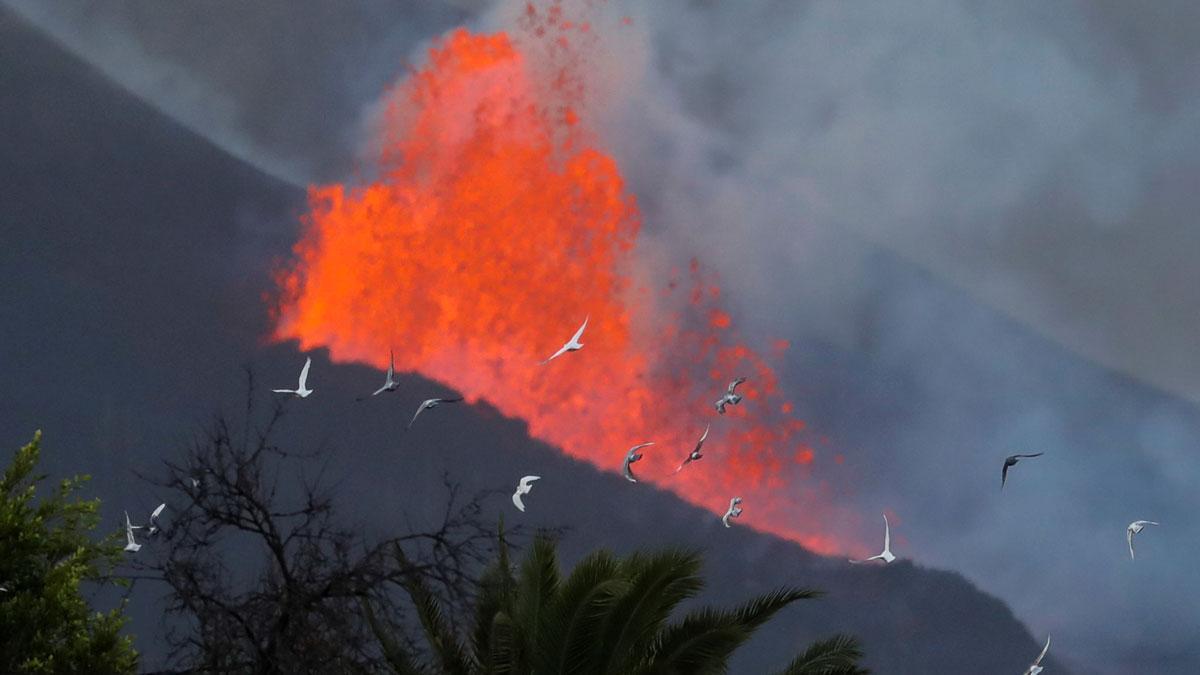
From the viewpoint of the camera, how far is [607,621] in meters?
15.7

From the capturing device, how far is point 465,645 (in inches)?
705

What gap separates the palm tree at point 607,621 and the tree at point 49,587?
435 centimetres

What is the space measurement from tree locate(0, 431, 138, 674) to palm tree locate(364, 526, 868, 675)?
435cm

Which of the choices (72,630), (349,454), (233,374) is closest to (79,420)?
(233,374)

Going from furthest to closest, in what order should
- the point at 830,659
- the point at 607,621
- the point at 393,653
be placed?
the point at 830,659 → the point at 393,653 → the point at 607,621

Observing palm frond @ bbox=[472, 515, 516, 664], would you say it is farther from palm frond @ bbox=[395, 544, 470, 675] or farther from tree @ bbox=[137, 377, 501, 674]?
tree @ bbox=[137, 377, 501, 674]

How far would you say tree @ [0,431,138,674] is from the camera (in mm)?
17812

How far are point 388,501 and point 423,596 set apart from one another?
150 m

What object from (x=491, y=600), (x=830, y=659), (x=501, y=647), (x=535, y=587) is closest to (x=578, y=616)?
(x=535, y=587)

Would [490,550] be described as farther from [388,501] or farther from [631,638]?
[388,501]

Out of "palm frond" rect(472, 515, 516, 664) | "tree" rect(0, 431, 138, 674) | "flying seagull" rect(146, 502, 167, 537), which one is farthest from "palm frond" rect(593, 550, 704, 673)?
"tree" rect(0, 431, 138, 674)

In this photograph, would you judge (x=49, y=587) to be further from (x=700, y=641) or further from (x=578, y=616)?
(x=700, y=641)

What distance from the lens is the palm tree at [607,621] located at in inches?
608

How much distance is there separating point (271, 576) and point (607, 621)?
3992mm
